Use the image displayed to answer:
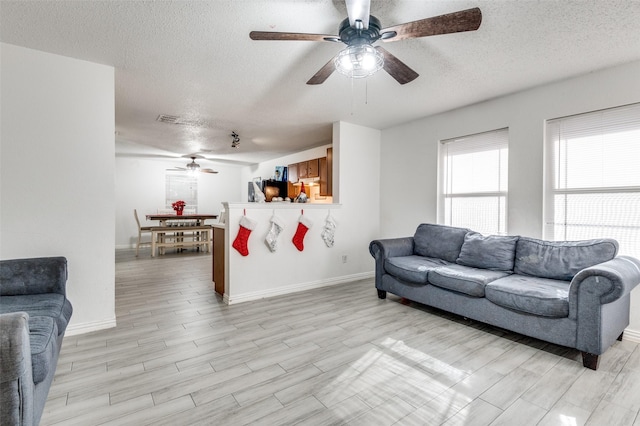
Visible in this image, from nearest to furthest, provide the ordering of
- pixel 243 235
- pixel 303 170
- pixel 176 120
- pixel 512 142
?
pixel 512 142
pixel 243 235
pixel 176 120
pixel 303 170

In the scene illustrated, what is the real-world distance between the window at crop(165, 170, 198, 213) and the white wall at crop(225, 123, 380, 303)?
5.84 m

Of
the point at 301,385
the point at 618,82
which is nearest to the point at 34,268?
the point at 301,385

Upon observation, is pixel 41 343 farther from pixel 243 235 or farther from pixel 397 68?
pixel 397 68

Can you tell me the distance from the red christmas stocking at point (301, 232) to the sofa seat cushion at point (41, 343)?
8.65 ft

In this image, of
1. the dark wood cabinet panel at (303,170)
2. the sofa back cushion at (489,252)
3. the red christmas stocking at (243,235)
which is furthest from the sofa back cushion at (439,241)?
the dark wood cabinet panel at (303,170)

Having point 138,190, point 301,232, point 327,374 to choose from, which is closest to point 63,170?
point 301,232

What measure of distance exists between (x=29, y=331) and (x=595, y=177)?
4489 millimetres

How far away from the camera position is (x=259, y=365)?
2.16 metres

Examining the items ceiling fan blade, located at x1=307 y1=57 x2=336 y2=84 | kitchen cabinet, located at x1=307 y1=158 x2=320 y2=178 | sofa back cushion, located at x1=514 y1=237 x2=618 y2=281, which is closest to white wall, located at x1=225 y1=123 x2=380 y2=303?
kitchen cabinet, located at x1=307 y1=158 x2=320 y2=178

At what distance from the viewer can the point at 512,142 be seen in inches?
134

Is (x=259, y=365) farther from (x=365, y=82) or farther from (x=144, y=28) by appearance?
(x=365, y=82)

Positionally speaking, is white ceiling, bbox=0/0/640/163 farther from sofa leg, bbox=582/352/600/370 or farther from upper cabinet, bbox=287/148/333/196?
sofa leg, bbox=582/352/600/370

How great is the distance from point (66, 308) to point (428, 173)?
13.8ft

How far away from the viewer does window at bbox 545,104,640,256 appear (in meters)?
2.68
